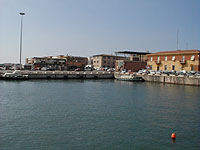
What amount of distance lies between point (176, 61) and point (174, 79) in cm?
1304

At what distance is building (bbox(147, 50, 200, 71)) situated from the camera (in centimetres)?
7318

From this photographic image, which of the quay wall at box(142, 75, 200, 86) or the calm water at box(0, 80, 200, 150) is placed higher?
the quay wall at box(142, 75, 200, 86)


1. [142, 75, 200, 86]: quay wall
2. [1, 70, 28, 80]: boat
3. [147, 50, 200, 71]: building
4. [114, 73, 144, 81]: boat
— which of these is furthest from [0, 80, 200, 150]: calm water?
[114, 73, 144, 81]: boat

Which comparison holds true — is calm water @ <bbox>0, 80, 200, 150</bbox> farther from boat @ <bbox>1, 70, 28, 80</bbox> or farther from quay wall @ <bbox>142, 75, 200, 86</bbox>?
boat @ <bbox>1, 70, 28, 80</bbox>

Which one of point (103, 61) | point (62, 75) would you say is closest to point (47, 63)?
point (103, 61)

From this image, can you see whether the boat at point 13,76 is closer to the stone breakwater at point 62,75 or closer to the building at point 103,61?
the stone breakwater at point 62,75

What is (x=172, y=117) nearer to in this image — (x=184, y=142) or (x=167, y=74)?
(x=184, y=142)

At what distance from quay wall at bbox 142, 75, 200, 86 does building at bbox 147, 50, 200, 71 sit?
9.54 m

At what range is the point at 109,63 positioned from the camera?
13475 centimetres

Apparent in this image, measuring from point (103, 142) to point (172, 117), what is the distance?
11.5 m

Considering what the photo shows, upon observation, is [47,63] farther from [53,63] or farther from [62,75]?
[62,75]

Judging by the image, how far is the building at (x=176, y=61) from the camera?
73175mm

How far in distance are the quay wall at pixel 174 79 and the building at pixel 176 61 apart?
9535mm

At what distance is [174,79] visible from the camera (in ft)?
225
